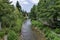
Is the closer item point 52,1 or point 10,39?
point 10,39

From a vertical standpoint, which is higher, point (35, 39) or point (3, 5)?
point (3, 5)

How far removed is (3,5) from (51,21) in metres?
13.9

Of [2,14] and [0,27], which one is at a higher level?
[2,14]

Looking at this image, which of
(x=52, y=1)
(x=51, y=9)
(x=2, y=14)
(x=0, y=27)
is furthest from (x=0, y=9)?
(x=52, y=1)

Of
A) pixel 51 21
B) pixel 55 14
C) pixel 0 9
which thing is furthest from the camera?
pixel 51 21

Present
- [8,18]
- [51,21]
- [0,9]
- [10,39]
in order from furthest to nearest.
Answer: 1. [51,21]
2. [8,18]
3. [0,9]
4. [10,39]

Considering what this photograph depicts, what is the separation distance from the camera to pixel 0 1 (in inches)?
1000

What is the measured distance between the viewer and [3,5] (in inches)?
1040

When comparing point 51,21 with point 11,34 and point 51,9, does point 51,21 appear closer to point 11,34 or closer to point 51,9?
point 51,9

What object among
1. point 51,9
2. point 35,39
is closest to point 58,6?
point 51,9

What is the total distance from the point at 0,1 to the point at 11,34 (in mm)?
6371

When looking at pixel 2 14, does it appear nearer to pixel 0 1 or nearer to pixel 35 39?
pixel 0 1

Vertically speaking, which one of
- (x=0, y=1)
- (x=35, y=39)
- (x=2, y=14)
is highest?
(x=0, y=1)

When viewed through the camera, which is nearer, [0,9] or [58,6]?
[0,9]
